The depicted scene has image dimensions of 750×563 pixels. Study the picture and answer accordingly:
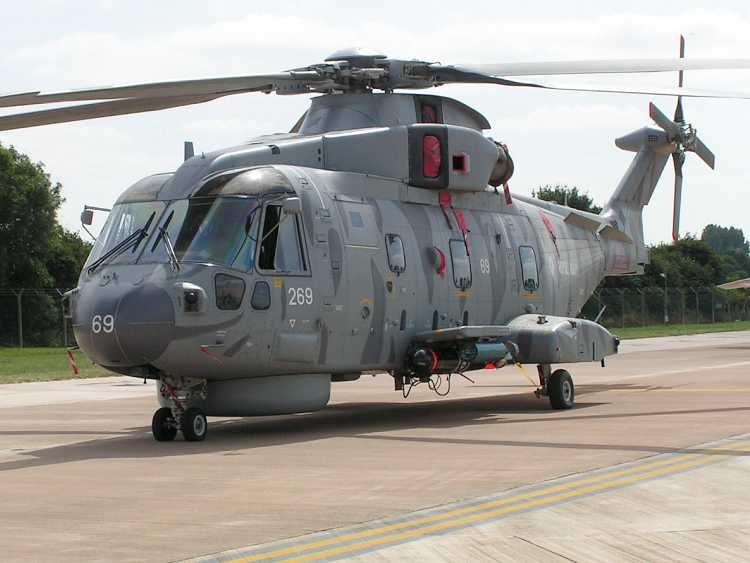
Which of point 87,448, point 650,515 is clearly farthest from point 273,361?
point 650,515

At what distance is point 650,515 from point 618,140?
1627cm

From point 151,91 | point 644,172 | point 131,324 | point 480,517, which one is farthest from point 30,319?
point 480,517

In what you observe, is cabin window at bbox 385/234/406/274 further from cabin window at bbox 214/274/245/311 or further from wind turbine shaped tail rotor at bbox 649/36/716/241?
wind turbine shaped tail rotor at bbox 649/36/716/241

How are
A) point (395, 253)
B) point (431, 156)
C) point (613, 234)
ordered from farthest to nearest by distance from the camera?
point (613, 234), point (431, 156), point (395, 253)

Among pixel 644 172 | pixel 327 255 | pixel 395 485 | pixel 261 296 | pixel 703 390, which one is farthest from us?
pixel 644 172

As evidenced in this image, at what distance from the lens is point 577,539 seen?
7.94 metres

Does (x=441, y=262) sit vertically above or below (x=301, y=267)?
above

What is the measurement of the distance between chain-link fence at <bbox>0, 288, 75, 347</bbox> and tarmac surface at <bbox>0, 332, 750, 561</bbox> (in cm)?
2563

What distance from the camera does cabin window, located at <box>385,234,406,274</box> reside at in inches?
656

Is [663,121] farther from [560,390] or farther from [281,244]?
[281,244]

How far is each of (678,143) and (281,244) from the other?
38.5 feet

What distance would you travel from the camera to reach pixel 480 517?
8.78m

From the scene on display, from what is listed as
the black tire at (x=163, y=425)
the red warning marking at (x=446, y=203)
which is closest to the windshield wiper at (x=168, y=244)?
the black tire at (x=163, y=425)

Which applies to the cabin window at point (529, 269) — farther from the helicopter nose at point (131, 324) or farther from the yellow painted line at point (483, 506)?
the helicopter nose at point (131, 324)
